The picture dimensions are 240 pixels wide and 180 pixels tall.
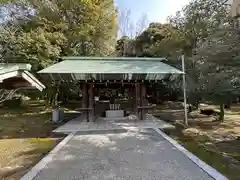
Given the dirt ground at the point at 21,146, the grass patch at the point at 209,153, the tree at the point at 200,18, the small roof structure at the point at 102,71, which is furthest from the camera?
the tree at the point at 200,18

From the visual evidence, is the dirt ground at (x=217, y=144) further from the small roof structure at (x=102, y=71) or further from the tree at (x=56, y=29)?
the tree at (x=56, y=29)

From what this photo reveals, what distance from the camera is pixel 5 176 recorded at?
4504mm

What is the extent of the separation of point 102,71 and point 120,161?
5.08 m

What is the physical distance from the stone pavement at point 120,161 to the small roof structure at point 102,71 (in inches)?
114

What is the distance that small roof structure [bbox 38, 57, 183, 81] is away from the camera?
9047 mm

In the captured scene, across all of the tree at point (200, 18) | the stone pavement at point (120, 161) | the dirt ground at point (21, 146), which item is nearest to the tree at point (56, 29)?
the dirt ground at point (21, 146)

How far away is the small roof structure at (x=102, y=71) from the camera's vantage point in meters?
9.05

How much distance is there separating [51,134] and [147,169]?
5.13 metres

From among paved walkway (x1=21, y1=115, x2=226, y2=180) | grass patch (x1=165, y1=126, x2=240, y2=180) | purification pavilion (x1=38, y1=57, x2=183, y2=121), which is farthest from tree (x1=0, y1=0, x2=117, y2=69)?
grass patch (x1=165, y1=126, x2=240, y2=180)

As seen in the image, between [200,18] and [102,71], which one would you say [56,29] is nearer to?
[102,71]

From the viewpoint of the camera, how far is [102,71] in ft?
30.8

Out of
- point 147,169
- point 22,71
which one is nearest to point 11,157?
point 22,71

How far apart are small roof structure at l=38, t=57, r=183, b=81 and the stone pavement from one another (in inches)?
114

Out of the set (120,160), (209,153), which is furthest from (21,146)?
(209,153)
